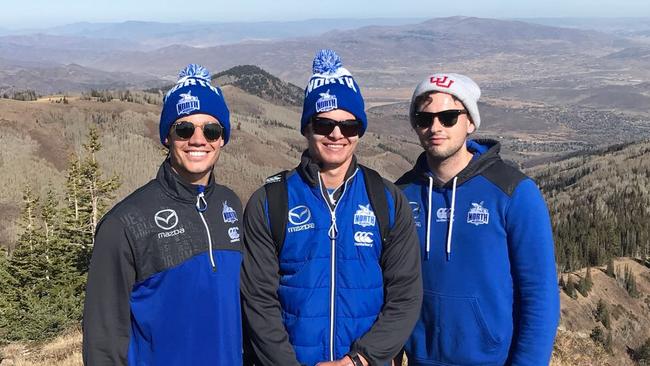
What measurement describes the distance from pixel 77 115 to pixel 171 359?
188600 mm

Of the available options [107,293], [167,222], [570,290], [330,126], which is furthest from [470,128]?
[570,290]

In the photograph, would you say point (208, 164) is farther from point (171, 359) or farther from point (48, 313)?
point (48, 313)

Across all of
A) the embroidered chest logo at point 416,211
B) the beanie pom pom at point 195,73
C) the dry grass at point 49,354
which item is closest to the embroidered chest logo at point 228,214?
the beanie pom pom at point 195,73

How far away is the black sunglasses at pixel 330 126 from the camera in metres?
4.91

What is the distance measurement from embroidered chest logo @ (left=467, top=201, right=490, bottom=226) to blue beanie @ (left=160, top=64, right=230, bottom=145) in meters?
2.36

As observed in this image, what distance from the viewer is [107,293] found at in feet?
14.5

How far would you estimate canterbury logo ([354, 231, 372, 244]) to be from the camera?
4.73 metres

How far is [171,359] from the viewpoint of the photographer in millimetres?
4629

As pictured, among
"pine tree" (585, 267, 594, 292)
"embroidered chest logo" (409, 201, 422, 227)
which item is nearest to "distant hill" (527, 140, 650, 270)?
"pine tree" (585, 267, 594, 292)

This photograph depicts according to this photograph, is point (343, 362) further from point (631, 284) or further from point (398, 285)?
point (631, 284)

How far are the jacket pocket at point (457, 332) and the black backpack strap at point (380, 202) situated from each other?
0.94 metres

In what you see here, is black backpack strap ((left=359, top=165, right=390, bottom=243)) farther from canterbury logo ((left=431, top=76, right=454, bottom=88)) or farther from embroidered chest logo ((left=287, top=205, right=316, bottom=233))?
canterbury logo ((left=431, top=76, right=454, bottom=88))

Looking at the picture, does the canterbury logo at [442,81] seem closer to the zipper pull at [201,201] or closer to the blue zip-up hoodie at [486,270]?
the blue zip-up hoodie at [486,270]

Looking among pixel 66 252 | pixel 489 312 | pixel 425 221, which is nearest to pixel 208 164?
pixel 425 221
